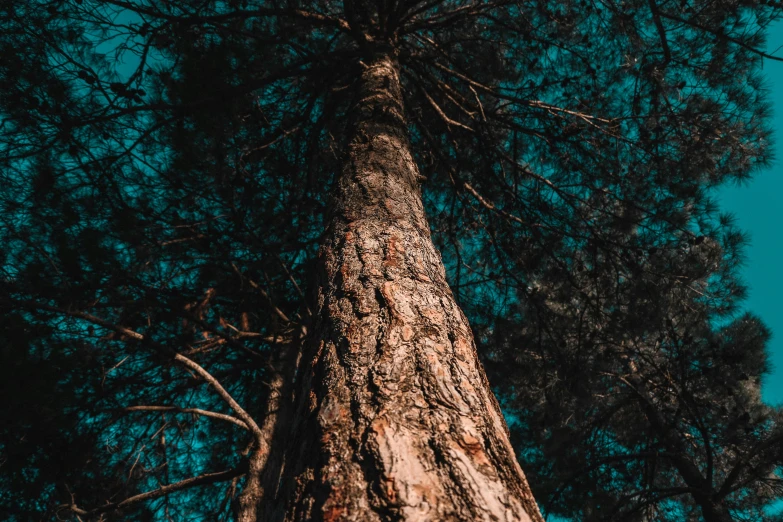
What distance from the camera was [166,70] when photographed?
10.4ft

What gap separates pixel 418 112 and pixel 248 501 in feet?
10.1

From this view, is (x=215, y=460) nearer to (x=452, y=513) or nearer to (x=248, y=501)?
(x=248, y=501)

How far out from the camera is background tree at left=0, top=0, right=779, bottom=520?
9.53ft

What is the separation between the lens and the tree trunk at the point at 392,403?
829 millimetres

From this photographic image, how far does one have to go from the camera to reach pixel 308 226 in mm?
4086

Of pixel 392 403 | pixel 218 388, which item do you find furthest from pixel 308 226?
pixel 392 403

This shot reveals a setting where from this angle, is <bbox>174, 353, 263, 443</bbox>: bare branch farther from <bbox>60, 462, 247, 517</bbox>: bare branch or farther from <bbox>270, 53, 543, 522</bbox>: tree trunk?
<bbox>270, 53, 543, 522</bbox>: tree trunk

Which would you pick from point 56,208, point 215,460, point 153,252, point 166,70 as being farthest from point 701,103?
point 215,460

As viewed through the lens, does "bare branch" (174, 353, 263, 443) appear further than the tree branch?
No

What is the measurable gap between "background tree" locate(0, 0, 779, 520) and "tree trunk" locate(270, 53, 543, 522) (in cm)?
105

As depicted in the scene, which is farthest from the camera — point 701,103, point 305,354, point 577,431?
point 577,431

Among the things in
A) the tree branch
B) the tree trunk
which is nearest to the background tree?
the tree branch

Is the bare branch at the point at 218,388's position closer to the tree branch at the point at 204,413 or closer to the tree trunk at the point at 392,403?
the tree branch at the point at 204,413

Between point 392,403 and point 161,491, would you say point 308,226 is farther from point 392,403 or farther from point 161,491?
point 392,403
